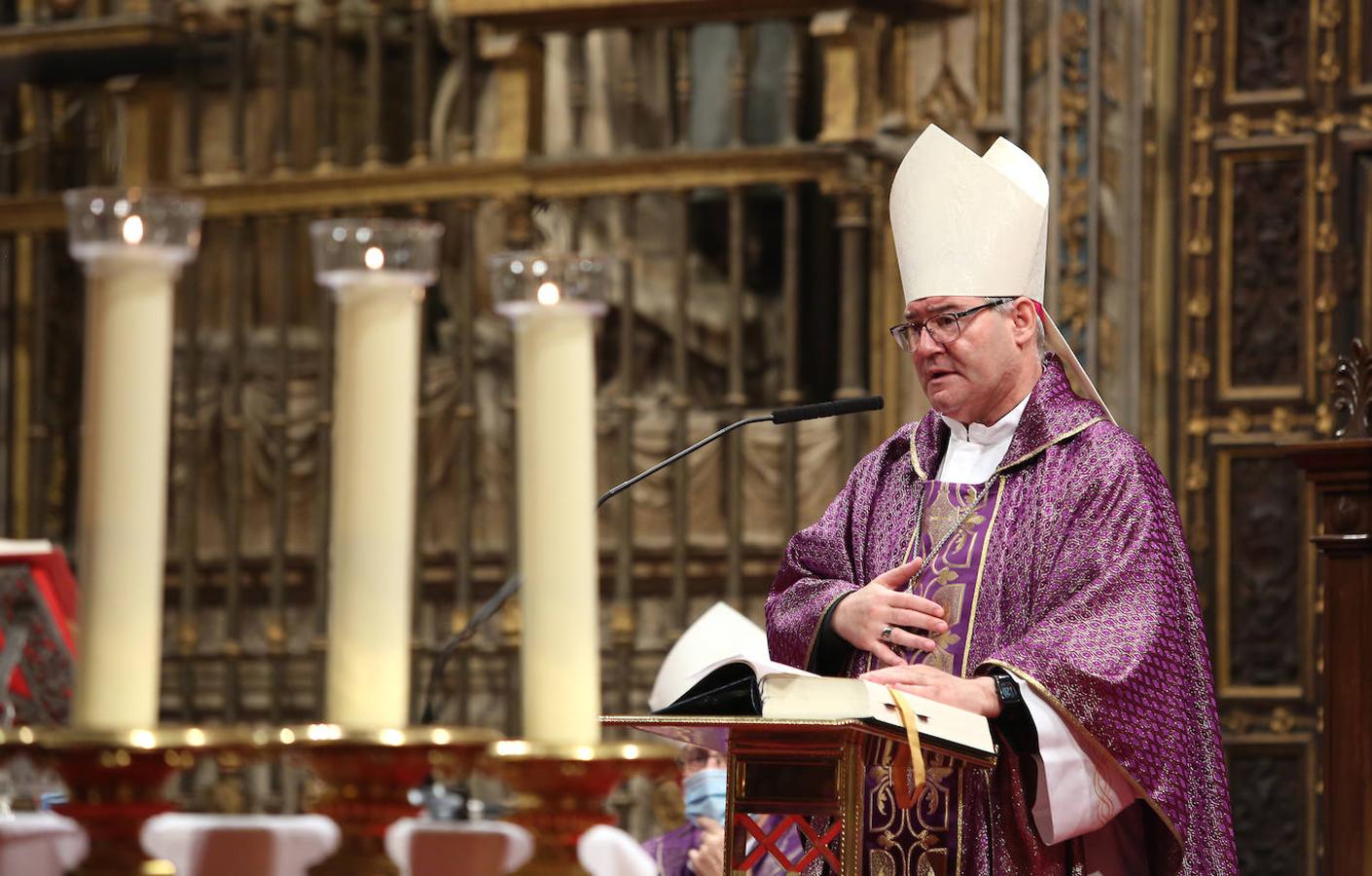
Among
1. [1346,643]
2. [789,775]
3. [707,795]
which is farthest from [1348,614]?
[789,775]

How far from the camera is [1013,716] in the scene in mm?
2889

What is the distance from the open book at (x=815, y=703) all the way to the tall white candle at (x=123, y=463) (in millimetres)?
1397

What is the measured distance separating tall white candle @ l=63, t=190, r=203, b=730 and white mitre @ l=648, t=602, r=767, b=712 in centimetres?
347

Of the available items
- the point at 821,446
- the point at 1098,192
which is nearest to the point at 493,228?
the point at 821,446

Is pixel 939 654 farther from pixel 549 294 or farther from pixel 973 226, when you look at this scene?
pixel 549 294

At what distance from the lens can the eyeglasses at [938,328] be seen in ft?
10.6

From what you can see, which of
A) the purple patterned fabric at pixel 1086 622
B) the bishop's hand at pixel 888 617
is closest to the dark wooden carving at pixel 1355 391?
the purple patterned fabric at pixel 1086 622

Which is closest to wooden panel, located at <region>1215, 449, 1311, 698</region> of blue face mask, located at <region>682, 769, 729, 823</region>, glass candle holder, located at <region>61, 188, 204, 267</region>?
blue face mask, located at <region>682, 769, 729, 823</region>

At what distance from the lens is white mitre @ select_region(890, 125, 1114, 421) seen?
3.35 metres

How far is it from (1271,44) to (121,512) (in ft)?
17.4

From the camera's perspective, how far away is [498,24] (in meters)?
6.52

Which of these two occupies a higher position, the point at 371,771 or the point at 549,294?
the point at 549,294

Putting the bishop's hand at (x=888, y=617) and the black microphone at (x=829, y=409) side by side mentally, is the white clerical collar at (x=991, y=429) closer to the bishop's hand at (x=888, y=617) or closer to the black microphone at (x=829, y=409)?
the black microphone at (x=829, y=409)

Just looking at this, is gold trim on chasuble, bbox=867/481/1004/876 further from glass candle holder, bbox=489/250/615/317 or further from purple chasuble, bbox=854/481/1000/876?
glass candle holder, bbox=489/250/615/317
